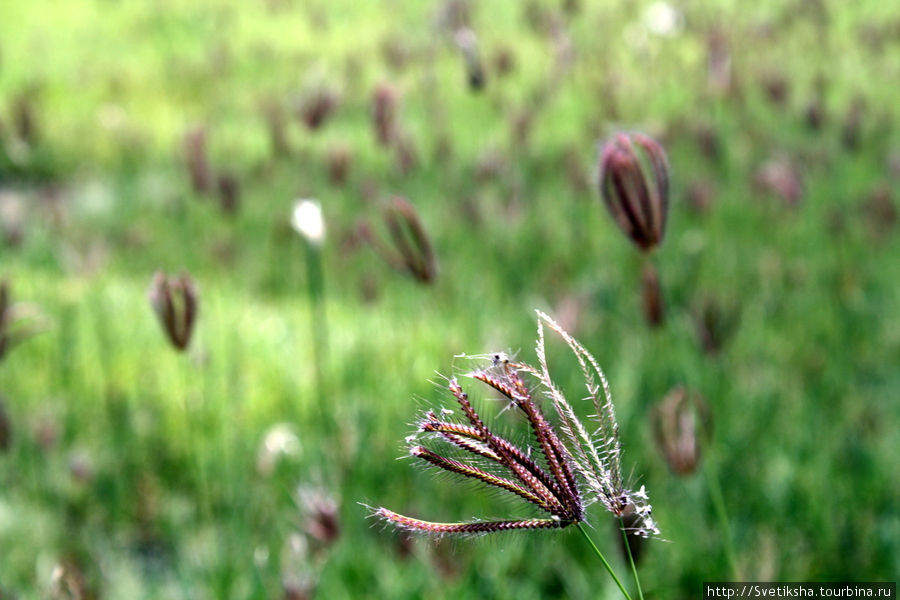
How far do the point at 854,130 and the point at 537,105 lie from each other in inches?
59.9

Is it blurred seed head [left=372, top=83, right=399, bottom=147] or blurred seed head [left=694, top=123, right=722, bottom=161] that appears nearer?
blurred seed head [left=372, top=83, right=399, bottom=147]

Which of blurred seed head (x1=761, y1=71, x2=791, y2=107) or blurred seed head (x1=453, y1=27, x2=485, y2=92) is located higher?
blurred seed head (x1=453, y1=27, x2=485, y2=92)

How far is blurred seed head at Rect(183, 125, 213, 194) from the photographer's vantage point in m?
2.28

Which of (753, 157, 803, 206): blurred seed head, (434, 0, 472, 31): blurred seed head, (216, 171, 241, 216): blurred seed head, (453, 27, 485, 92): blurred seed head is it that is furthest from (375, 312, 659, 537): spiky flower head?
(753, 157, 803, 206): blurred seed head

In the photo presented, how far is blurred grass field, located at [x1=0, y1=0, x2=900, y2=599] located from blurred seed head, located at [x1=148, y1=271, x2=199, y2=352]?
0.31 m

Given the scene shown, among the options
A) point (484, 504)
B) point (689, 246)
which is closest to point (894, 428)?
point (484, 504)

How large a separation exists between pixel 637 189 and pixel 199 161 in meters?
1.59

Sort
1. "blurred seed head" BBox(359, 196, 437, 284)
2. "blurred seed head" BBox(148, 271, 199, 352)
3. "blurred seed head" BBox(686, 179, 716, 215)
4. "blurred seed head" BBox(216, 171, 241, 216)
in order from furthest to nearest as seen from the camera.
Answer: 1. "blurred seed head" BBox(686, 179, 716, 215)
2. "blurred seed head" BBox(216, 171, 241, 216)
3. "blurred seed head" BBox(359, 196, 437, 284)
4. "blurred seed head" BBox(148, 271, 199, 352)

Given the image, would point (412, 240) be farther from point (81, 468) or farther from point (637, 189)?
point (81, 468)

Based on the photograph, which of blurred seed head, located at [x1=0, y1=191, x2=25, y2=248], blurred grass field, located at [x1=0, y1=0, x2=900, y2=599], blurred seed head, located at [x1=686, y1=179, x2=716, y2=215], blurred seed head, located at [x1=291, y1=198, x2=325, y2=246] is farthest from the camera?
blurred seed head, located at [x1=686, y1=179, x2=716, y2=215]

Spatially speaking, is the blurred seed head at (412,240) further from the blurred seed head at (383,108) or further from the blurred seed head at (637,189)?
the blurred seed head at (383,108)

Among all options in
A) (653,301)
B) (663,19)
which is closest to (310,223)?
(653,301)

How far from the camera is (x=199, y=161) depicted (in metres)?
2.37

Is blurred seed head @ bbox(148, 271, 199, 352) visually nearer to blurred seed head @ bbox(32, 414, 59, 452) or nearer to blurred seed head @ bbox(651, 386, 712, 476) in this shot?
blurred seed head @ bbox(651, 386, 712, 476)
